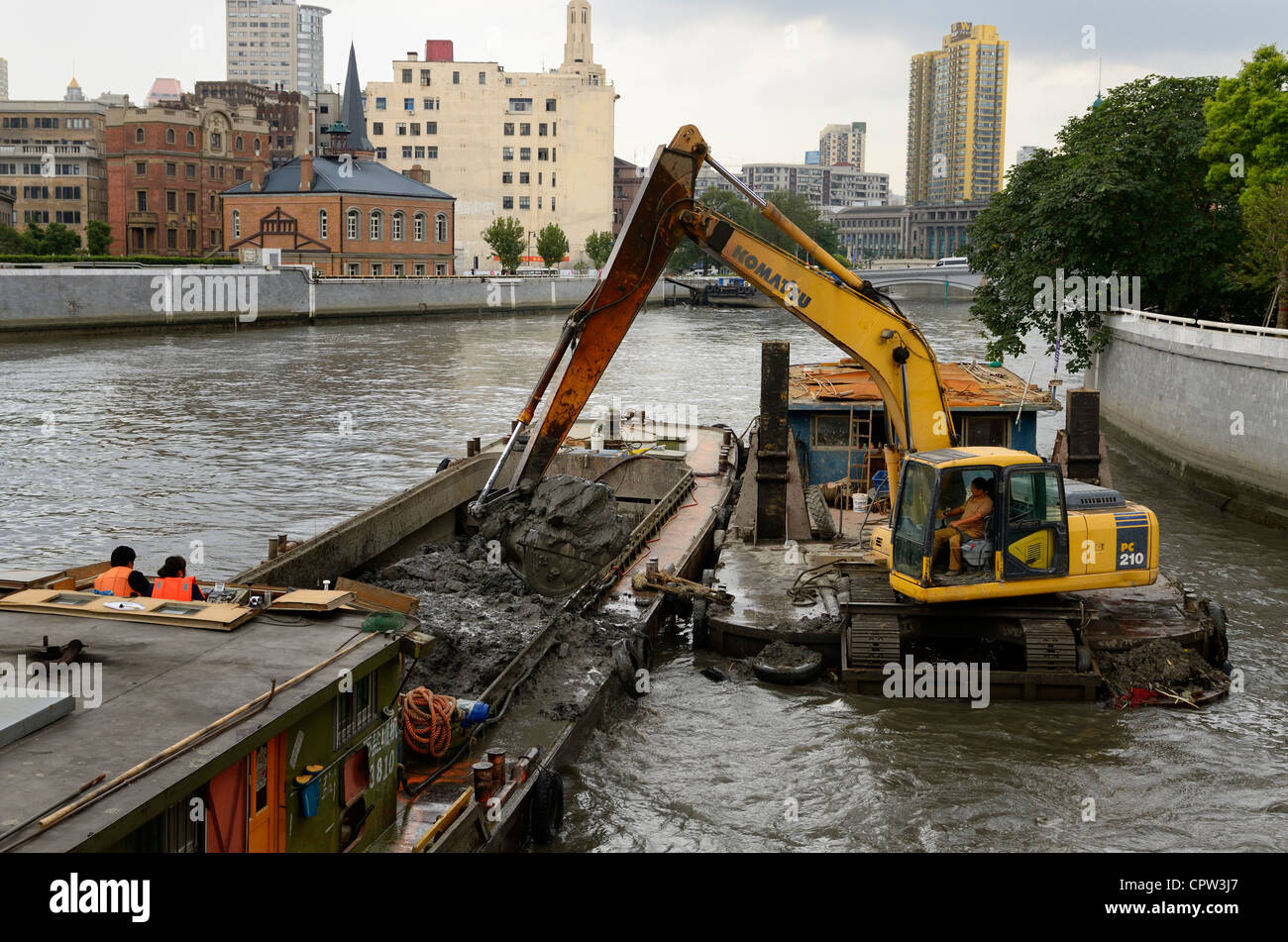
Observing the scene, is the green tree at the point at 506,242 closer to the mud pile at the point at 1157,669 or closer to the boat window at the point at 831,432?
the boat window at the point at 831,432

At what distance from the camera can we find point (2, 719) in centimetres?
682

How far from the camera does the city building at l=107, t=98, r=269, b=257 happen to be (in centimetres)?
9625

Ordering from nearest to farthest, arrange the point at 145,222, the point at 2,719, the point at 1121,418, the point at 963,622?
the point at 2,719
the point at 963,622
the point at 1121,418
the point at 145,222

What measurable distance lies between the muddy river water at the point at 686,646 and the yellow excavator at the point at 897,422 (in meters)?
1.81

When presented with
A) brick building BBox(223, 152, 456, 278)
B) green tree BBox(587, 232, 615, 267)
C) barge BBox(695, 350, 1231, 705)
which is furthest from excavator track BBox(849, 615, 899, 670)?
green tree BBox(587, 232, 615, 267)

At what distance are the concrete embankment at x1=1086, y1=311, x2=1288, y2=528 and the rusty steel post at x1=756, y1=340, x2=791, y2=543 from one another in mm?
13214

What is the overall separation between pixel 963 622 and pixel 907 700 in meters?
1.22

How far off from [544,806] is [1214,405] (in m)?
25.8

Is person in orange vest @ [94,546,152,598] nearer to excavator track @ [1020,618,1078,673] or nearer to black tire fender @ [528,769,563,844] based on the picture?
black tire fender @ [528,769,563,844]

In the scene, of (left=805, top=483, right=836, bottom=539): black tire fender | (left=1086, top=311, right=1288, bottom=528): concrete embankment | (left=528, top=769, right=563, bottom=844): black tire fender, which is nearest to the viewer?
(left=528, top=769, right=563, bottom=844): black tire fender

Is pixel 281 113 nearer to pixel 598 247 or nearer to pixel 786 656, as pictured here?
pixel 598 247
